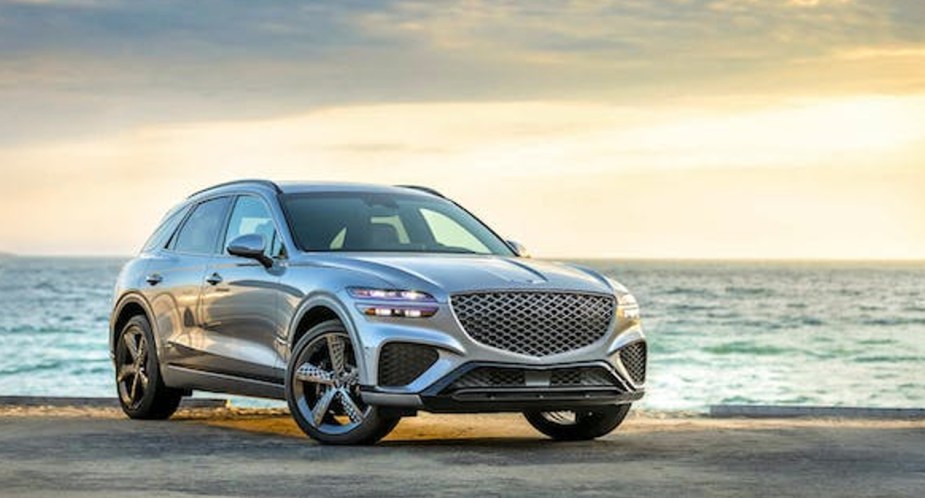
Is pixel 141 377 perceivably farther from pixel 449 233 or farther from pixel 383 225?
pixel 449 233

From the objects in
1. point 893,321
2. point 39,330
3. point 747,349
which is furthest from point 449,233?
point 893,321

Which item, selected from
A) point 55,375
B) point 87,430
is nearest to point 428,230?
point 87,430

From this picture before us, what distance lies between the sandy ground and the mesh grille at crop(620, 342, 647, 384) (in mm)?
483

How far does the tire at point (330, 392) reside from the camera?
13.0 metres

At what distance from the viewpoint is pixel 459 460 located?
12.1 m

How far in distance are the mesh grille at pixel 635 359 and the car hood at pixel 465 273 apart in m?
0.44

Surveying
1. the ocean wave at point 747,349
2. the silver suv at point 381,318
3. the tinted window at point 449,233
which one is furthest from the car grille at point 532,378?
the ocean wave at point 747,349

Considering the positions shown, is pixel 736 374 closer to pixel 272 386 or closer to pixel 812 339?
pixel 812 339

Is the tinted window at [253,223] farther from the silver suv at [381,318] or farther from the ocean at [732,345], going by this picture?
the ocean at [732,345]

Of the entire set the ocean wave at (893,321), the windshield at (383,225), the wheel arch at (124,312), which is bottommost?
the ocean wave at (893,321)

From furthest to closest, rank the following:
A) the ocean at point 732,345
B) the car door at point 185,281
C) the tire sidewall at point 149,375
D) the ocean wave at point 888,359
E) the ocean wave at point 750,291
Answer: the ocean wave at point 750,291
the ocean wave at point 888,359
the ocean at point 732,345
the tire sidewall at point 149,375
the car door at point 185,281

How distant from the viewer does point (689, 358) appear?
6066 cm

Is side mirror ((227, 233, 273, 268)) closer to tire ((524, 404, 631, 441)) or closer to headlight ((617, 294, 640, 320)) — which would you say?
tire ((524, 404, 631, 441))

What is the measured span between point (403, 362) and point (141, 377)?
13.3 ft
